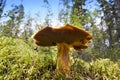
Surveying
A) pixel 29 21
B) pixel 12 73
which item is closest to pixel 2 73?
pixel 12 73

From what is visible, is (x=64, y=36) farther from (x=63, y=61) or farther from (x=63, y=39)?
(x=63, y=61)

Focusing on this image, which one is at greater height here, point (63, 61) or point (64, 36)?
point (64, 36)

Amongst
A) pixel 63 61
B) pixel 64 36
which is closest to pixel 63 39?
pixel 64 36

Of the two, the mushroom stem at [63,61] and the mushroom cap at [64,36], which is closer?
the mushroom cap at [64,36]

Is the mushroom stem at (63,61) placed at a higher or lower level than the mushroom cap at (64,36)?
lower

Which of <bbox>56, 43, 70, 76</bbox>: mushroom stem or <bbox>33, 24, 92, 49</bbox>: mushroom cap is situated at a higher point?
<bbox>33, 24, 92, 49</bbox>: mushroom cap

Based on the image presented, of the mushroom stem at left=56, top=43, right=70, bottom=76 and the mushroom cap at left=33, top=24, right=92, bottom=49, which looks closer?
the mushroom cap at left=33, top=24, right=92, bottom=49

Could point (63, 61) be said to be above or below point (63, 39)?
below

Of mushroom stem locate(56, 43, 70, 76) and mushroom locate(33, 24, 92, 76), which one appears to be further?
mushroom stem locate(56, 43, 70, 76)
